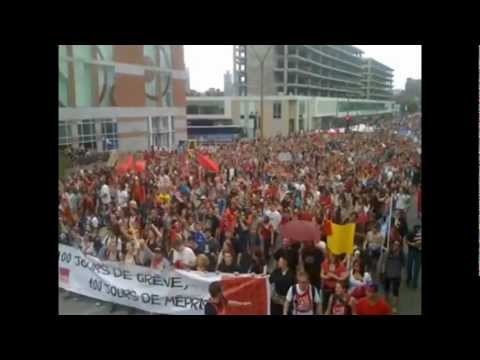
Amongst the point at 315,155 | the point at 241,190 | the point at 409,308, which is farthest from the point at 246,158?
the point at 409,308

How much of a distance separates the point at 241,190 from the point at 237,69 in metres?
1.16

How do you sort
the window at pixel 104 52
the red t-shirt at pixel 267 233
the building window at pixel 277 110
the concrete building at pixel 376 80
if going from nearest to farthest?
the concrete building at pixel 376 80 → the window at pixel 104 52 → the red t-shirt at pixel 267 233 → the building window at pixel 277 110

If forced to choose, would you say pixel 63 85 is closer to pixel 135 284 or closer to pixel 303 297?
pixel 135 284

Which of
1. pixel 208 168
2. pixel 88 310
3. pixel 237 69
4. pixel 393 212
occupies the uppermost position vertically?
pixel 237 69

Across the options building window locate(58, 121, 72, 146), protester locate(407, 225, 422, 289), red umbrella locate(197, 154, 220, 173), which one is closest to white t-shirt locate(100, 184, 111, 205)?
building window locate(58, 121, 72, 146)

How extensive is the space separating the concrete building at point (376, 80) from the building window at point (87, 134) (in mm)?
2640

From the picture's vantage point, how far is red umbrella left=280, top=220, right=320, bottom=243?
578 cm

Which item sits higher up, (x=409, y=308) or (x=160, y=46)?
(x=160, y=46)

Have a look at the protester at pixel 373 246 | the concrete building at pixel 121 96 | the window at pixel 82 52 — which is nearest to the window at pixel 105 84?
the concrete building at pixel 121 96

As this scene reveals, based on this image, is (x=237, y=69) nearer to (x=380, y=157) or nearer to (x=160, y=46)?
(x=160, y=46)

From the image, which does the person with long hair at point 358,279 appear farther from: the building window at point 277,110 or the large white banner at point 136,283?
the building window at point 277,110

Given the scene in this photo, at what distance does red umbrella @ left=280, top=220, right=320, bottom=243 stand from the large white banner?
725 millimetres

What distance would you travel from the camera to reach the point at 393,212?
583 centimetres

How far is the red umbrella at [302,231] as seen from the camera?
578 cm
